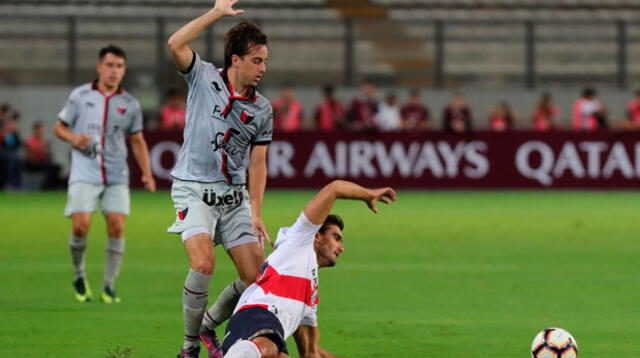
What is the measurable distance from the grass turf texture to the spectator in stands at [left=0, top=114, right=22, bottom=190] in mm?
5253

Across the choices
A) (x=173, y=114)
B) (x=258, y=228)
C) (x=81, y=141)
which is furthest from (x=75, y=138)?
(x=173, y=114)

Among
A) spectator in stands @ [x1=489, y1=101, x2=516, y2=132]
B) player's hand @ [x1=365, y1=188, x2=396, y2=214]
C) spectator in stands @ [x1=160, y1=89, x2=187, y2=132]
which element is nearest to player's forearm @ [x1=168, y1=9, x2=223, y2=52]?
player's hand @ [x1=365, y1=188, x2=396, y2=214]

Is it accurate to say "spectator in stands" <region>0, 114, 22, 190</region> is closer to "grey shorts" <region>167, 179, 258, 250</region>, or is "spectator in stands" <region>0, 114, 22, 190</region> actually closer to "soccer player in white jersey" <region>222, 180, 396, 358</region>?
"grey shorts" <region>167, 179, 258, 250</region>

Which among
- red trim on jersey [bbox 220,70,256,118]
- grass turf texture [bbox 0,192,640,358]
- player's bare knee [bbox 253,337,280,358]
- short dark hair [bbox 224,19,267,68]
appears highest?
short dark hair [bbox 224,19,267,68]

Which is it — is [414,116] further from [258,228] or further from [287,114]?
[258,228]

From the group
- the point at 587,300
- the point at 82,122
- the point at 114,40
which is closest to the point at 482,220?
the point at 587,300

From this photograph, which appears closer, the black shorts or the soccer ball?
the black shorts

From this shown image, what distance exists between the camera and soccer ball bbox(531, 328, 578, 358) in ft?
22.1

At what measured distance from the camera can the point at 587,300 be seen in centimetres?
979

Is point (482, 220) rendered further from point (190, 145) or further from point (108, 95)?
point (190, 145)

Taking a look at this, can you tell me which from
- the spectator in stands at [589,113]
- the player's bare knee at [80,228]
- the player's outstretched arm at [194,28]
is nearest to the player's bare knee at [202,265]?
the player's outstretched arm at [194,28]

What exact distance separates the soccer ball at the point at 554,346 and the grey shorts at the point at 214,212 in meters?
1.86

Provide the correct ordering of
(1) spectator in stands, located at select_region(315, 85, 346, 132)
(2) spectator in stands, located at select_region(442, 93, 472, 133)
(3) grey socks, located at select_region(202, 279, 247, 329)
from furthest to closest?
1. (1) spectator in stands, located at select_region(315, 85, 346, 132)
2. (2) spectator in stands, located at select_region(442, 93, 472, 133)
3. (3) grey socks, located at select_region(202, 279, 247, 329)

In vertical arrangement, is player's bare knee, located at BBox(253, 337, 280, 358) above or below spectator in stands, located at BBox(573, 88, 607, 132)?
above
